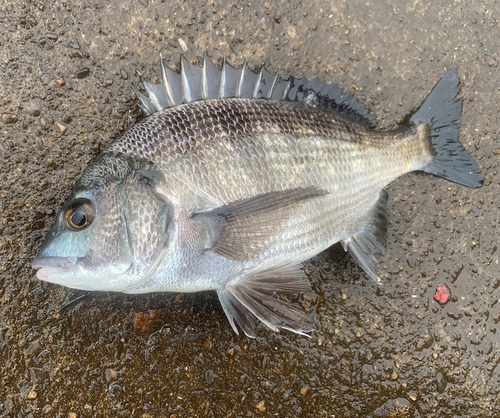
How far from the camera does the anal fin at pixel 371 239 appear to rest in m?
2.00

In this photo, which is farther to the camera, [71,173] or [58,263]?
[71,173]

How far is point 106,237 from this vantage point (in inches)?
55.8

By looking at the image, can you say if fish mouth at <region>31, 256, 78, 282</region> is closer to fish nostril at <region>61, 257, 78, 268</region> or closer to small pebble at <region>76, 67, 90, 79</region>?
fish nostril at <region>61, 257, 78, 268</region>

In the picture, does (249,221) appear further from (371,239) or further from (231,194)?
(371,239)

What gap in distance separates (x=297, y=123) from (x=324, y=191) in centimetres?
40

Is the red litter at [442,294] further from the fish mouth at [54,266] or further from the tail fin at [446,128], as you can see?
the fish mouth at [54,266]

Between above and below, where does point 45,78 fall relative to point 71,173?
above

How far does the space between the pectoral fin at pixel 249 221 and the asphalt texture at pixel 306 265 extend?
1.90 feet

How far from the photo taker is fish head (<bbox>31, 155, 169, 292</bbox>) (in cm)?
141

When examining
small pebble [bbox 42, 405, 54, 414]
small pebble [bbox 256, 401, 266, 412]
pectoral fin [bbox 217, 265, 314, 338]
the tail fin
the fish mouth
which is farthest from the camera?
the tail fin

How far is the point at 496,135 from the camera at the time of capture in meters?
2.22

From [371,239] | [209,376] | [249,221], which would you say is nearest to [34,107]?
[249,221]

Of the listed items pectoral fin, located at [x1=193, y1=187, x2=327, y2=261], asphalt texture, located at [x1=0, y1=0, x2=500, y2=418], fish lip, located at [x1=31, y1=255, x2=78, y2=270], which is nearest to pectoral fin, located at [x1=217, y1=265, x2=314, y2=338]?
pectoral fin, located at [x1=193, y1=187, x2=327, y2=261]

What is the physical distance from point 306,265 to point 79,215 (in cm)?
136
